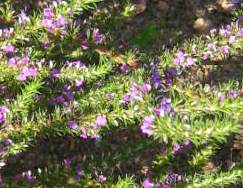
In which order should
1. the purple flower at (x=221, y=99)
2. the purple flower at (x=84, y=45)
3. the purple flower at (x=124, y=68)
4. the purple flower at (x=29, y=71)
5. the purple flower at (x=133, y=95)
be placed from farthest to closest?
1. the purple flower at (x=124, y=68)
2. the purple flower at (x=84, y=45)
3. the purple flower at (x=29, y=71)
4. the purple flower at (x=133, y=95)
5. the purple flower at (x=221, y=99)

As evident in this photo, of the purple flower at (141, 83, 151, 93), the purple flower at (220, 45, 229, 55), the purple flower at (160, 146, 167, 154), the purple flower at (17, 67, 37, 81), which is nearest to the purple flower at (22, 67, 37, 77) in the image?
the purple flower at (17, 67, 37, 81)

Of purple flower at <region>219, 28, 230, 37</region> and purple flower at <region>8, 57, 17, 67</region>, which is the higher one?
purple flower at <region>219, 28, 230, 37</region>

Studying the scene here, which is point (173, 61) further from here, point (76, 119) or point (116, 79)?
point (76, 119)

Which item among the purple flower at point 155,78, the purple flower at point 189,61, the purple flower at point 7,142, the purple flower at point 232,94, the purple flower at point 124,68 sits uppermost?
the purple flower at point 232,94

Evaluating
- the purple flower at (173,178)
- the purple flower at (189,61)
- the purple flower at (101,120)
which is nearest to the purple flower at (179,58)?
the purple flower at (189,61)

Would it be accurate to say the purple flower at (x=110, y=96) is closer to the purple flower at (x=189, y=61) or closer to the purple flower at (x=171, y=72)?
the purple flower at (x=171, y=72)

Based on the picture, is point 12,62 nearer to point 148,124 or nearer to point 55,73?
point 55,73

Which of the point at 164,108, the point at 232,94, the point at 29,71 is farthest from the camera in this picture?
the point at 29,71

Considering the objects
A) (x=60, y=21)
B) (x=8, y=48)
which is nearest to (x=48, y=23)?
(x=60, y=21)

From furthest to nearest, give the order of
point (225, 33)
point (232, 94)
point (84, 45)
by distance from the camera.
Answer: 1. point (225, 33)
2. point (84, 45)
3. point (232, 94)

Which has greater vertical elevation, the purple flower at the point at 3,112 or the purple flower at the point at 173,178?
the purple flower at the point at 3,112

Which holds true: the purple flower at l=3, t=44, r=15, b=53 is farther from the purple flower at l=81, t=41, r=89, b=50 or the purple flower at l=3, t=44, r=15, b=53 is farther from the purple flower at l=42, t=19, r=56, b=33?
the purple flower at l=81, t=41, r=89, b=50

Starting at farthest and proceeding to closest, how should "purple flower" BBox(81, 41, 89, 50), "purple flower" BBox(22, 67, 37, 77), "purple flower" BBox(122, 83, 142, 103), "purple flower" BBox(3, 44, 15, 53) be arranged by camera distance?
"purple flower" BBox(81, 41, 89, 50)
"purple flower" BBox(3, 44, 15, 53)
"purple flower" BBox(22, 67, 37, 77)
"purple flower" BBox(122, 83, 142, 103)
